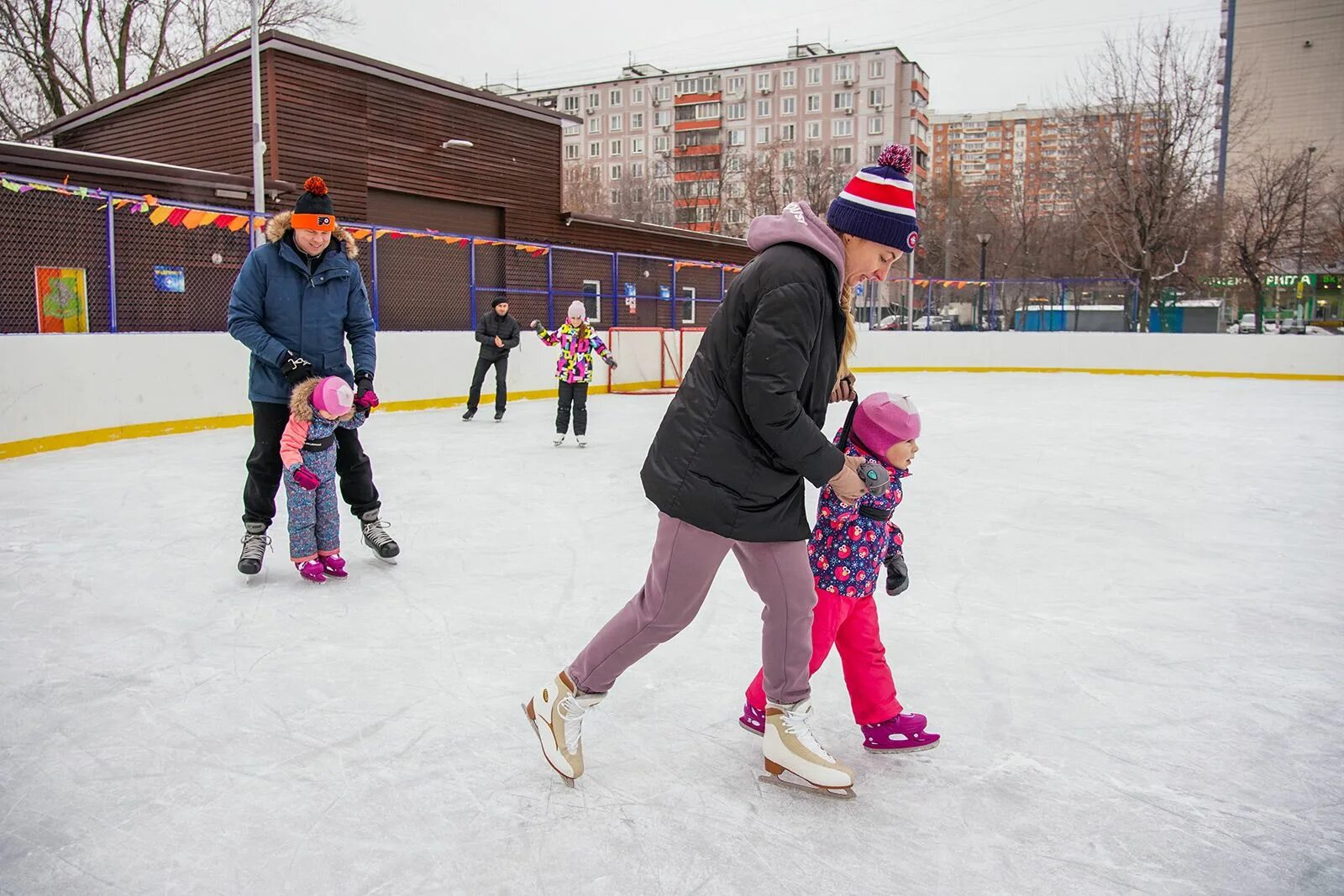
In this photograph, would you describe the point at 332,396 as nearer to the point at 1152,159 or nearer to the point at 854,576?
the point at 854,576

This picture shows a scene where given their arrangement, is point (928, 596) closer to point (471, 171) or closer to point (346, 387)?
point (346, 387)

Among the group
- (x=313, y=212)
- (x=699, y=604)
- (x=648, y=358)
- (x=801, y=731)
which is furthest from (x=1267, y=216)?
(x=699, y=604)

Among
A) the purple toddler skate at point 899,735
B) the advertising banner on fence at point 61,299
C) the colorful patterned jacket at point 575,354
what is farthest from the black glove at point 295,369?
the advertising banner on fence at point 61,299

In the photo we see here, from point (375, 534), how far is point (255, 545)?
461 mm

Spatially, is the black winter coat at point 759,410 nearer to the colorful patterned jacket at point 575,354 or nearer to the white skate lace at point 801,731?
the white skate lace at point 801,731

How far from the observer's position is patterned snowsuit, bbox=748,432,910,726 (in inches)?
84.8

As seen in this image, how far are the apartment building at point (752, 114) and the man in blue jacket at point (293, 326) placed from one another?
48080 millimetres

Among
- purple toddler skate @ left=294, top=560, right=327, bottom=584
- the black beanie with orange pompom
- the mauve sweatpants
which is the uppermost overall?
the black beanie with orange pompom

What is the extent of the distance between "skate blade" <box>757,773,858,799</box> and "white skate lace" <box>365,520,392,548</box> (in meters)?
2.34

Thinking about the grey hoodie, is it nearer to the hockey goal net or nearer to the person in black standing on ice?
the person in black standing on ice

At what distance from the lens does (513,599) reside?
3.52 metres

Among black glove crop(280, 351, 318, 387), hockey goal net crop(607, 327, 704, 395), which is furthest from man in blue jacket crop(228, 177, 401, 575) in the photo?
hockey goal net crop(607, 327, 704, 395)

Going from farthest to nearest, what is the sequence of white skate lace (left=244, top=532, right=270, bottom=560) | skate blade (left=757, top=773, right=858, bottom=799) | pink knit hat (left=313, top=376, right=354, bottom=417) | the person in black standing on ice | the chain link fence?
the person in black standing on ice, the chain link fence, white skate lace (left=244, top=532, right=270, bottom=560), pink knit hat (left=313, top=376, right=354, bottom=417), skate blade (left=757, top=773, right=858, bottom=799)

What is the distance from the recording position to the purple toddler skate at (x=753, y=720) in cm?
235
